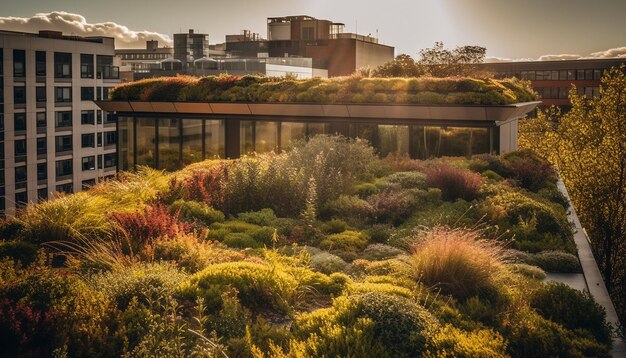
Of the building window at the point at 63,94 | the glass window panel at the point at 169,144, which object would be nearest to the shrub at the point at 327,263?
the glass window panel at the point at 169,144

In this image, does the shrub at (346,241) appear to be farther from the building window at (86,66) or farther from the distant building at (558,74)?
the distant building at (558,74)

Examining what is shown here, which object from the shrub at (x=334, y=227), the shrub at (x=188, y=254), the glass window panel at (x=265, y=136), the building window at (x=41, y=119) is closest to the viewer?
the shrub at (x=188, y=254)

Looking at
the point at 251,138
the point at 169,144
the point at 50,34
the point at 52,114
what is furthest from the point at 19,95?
the point at 251,138

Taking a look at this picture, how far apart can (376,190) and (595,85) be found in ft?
318

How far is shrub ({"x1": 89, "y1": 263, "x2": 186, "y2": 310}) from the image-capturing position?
7699 millimetres

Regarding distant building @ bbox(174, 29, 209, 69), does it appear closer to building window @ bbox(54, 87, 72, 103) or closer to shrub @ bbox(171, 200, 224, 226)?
building window @ bbox(54, 87, 72, 103)

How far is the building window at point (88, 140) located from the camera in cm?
8412

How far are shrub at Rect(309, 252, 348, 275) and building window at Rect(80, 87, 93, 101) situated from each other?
8113 centimetres

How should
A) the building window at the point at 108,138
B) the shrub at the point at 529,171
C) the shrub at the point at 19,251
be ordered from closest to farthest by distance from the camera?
the shrub at the point at 19,251 → the shrub at the point at 529,171 → the building window at the point at 108,138

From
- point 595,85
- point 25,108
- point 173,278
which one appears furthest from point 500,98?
point 595,85

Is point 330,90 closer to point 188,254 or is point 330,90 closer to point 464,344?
point 188,254

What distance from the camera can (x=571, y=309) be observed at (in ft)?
26.2

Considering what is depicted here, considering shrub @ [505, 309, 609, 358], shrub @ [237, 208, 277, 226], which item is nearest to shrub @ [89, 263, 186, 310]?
shrub @ [505, 309, 609, 358]

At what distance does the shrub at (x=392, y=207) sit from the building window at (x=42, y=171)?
2784 inches
